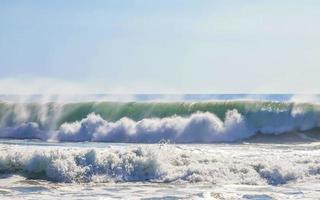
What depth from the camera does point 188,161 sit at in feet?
61.1

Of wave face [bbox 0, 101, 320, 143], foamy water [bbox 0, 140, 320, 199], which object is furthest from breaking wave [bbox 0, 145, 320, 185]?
wave face [bbox 0, 101, 320, 143]

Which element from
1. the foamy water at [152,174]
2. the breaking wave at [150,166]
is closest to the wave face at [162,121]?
the foamy water at [152,174]

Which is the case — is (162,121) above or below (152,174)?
above

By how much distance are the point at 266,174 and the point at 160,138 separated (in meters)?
13.8

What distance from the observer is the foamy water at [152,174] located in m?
15.4

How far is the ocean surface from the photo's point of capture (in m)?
15.8

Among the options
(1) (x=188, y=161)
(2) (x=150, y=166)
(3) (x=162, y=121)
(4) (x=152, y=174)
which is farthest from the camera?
(3) (x=162, y=121)

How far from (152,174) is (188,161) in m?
1.27

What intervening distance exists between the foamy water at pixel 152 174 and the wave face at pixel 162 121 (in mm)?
Result: 10651

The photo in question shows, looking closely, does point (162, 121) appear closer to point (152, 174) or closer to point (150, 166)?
point (150, 166)

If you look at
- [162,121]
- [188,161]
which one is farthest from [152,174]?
[162,121]

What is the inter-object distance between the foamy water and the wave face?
34.9 ft

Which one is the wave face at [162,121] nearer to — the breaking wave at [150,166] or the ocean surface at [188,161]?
the ocean surface at [188,161]

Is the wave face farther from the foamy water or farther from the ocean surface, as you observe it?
the foamy water
